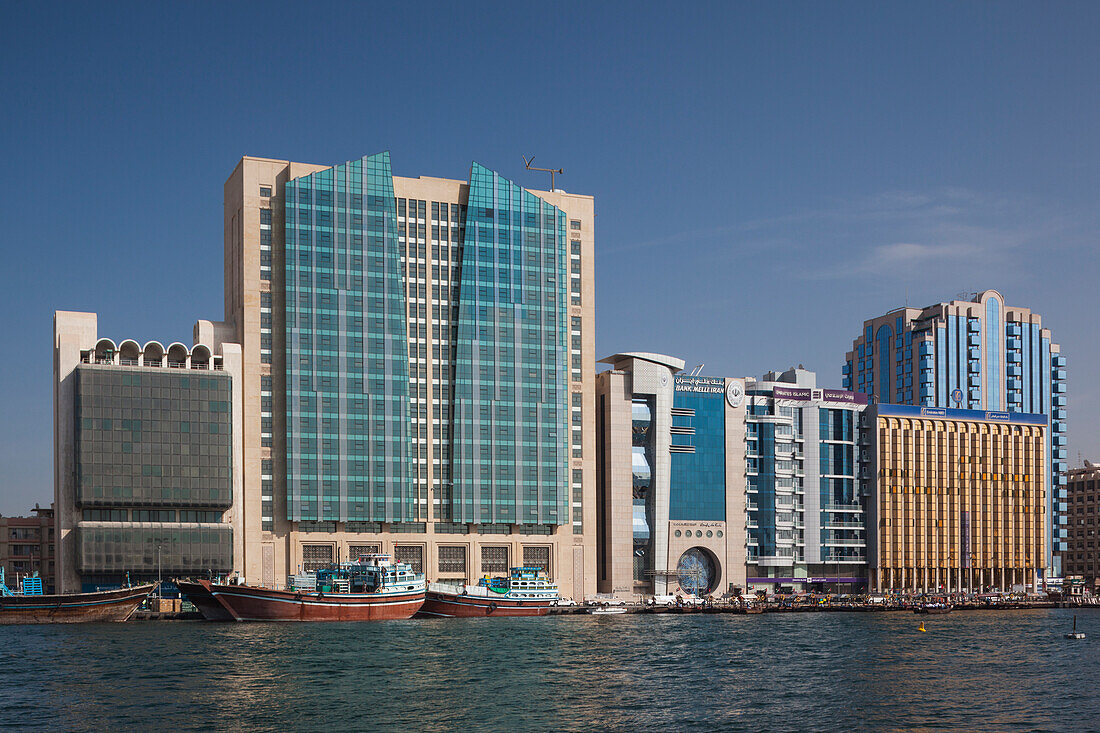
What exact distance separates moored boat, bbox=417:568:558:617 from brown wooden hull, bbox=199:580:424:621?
9.20 meters

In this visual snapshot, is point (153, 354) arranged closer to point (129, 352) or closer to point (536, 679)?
point (129, 352)

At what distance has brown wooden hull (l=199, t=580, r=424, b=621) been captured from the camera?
16550cm

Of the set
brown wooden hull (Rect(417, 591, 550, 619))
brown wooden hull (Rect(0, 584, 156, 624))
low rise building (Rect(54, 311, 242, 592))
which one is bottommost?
brown wooden hull (Rect(417, 591, 550, 619))

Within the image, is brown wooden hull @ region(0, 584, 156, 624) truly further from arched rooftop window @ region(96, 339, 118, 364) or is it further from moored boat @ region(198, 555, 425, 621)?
arched rooftop window @ region(96, 339, 118, 364)

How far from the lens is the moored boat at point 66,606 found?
6467 inches

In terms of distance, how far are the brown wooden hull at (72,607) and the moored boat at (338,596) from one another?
11.5 metres

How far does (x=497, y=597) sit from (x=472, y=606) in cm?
423

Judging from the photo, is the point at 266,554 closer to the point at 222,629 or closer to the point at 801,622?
the point at 222,629

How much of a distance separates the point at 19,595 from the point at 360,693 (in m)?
94.7

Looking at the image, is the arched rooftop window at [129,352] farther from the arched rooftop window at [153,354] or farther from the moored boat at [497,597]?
the moored boat at [497,597]

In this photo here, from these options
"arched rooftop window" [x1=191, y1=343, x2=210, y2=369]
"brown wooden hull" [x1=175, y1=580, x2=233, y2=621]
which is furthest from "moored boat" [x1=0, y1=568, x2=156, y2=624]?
"arched rooftop window" [x1=191, y1=343, x2=210, y2=369]

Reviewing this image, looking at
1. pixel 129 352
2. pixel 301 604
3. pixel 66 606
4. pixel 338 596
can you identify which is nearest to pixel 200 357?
pixel 129 352

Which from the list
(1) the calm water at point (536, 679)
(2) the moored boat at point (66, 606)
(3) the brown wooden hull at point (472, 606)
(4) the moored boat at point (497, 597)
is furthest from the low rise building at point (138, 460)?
(1) the calm water at point (536, 679)

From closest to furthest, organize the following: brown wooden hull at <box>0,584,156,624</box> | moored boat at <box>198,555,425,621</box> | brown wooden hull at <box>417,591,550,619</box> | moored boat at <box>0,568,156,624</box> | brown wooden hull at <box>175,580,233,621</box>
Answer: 1. brown wooden hull at <box>0,584,156,624</box>
2. moored boat at <box>0,568,156,624</box>
3. moored boat at <box>198,555,425,621</box>
4. brown wooden hull at <box>175,580,233,621</box>
5. brown wooden hull at <box>417,591,550,619</box>
